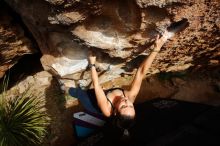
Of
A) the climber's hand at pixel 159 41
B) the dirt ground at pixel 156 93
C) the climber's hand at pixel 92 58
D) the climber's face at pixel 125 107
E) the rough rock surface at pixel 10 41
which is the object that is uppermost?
the rough rock surface at pixel 10 41

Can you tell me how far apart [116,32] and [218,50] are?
1.98 m

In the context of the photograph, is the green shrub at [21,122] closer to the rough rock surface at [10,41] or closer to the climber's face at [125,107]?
the rough rock surface at [10,41]

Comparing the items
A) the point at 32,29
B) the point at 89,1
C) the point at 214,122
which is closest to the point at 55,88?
the point at 32,29

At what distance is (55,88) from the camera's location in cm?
503

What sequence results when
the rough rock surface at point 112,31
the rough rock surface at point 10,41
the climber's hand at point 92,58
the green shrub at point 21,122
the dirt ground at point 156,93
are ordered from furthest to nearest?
the dirt ground at point 156,93
the green shrub at point 21,122
the climber's hand at point 92,58
the rough rock surface at point 10,41
the rough rock surface at point 112,31

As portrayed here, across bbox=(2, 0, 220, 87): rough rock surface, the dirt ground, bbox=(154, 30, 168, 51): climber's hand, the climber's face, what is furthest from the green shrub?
bbox=(154, 30, 168, 51): climber's hand

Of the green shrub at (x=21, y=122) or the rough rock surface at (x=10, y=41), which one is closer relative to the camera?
the rough rock surface at (x=10, y=41)

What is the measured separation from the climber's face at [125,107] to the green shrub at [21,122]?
4.68 feet

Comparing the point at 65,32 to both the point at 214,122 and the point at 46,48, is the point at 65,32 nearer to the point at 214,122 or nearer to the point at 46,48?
the point at 46,48

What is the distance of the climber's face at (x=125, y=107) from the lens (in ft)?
11.1

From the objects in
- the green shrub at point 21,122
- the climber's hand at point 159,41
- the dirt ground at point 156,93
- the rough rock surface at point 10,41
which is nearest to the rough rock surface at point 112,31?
the climber's hand at point 159,41

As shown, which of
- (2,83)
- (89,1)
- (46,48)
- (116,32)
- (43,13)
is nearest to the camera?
(89,1)

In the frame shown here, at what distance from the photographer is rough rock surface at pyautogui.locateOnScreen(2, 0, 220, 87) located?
3365mm

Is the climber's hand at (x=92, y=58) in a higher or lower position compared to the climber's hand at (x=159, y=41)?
lower
